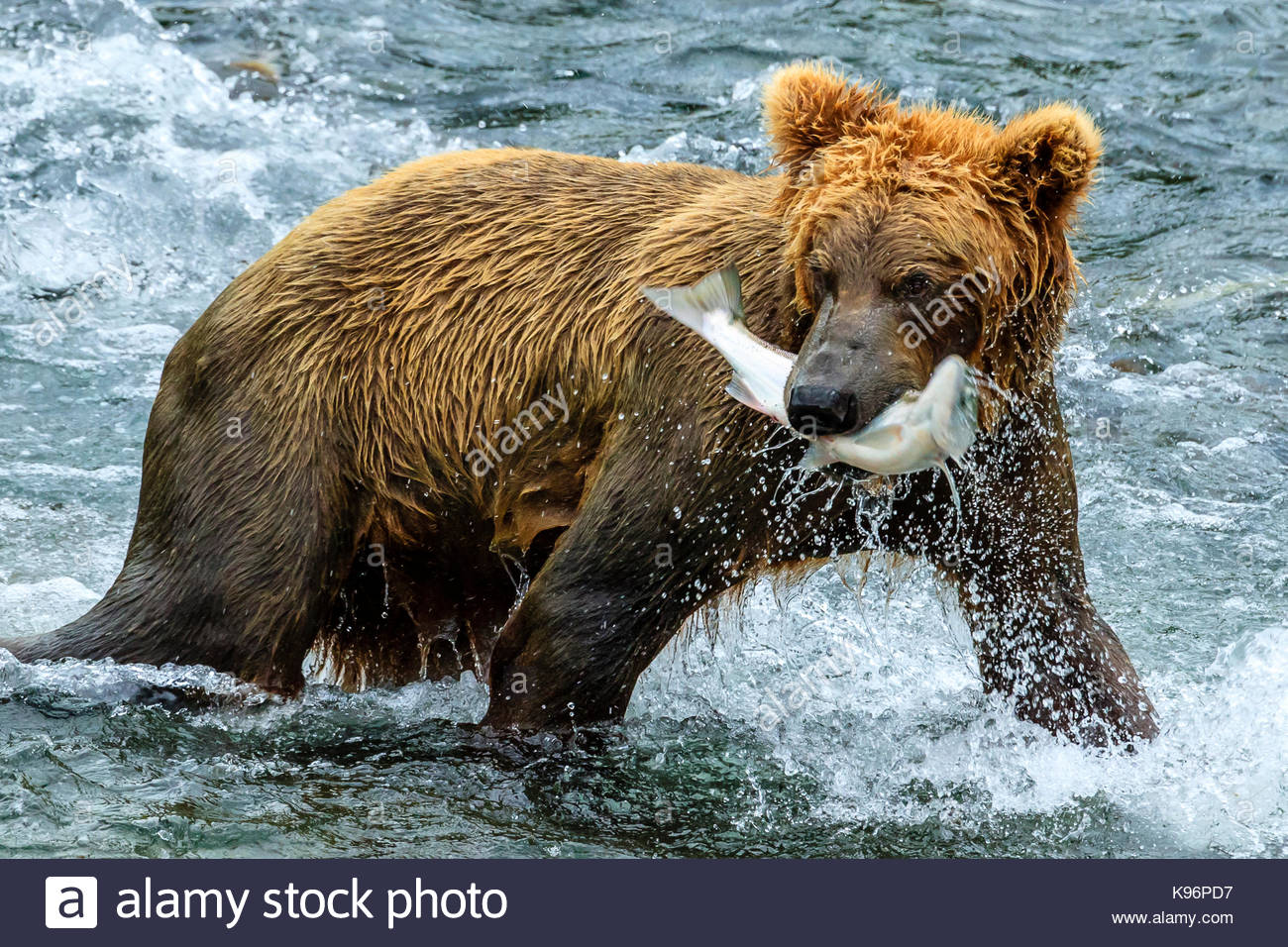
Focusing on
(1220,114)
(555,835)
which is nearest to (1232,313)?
(1220,114)

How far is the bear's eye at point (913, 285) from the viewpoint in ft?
14.4

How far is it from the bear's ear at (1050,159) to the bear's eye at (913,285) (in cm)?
38

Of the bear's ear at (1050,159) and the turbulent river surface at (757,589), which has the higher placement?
the bear's ear at (1050,159)

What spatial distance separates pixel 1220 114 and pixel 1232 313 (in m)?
2.53

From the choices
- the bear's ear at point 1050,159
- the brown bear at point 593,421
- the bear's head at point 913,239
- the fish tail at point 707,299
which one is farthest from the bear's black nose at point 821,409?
the bear's ear at point 1050,159

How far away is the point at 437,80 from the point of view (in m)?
12.0

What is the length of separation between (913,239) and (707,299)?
0.63m

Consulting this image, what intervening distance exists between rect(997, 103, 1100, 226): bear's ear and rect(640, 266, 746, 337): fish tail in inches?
31.7

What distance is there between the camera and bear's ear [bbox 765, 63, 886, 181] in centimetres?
468
